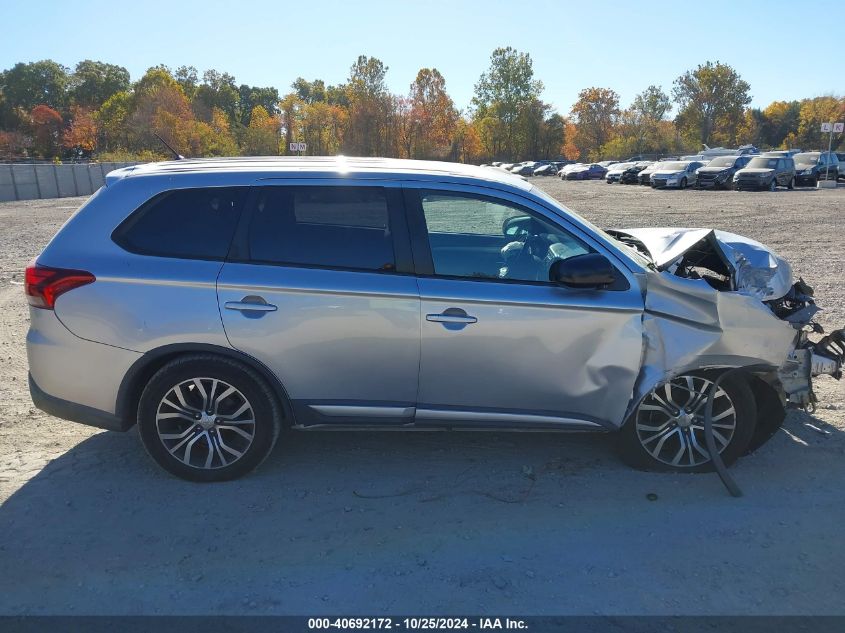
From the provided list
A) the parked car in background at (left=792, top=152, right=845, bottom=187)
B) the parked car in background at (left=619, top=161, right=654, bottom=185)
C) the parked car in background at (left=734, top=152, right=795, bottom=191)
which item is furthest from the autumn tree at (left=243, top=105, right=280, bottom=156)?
the parked car in background at (left=792, top=152, right=845, bottom=187)

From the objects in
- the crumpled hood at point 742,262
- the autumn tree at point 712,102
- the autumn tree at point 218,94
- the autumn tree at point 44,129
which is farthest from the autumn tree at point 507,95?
the crumpled hood at point 742,262

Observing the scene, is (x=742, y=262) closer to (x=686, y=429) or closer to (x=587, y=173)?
(x=686, y=429)

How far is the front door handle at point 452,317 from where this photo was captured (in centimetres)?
358

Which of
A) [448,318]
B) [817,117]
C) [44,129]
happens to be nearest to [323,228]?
[448,318]

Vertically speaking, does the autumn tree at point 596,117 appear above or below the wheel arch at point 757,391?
above

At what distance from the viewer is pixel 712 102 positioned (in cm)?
8419

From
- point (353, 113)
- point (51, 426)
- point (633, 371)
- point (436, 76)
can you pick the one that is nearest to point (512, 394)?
point (633, 371)

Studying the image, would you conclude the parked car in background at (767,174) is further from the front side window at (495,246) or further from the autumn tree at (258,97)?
the autumn tree at (258,97)

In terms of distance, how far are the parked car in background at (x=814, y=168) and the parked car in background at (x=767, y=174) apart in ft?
4.36

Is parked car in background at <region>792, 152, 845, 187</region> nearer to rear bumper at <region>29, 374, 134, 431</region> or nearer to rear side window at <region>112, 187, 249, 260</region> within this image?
rear side window at <region>112, 187, 249, 260</region>

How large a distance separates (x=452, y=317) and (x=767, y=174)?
107 ft

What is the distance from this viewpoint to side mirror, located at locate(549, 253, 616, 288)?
354 cm

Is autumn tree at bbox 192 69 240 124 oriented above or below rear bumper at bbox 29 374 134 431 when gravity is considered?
above

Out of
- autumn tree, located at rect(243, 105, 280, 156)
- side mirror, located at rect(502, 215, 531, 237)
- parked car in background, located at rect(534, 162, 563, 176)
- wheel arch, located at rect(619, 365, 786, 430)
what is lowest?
parked car in background, located at rect(534, 162, 563, 176)
